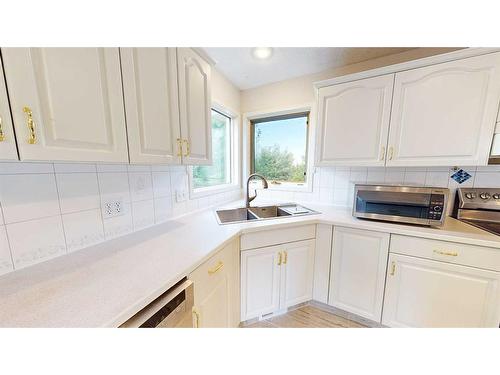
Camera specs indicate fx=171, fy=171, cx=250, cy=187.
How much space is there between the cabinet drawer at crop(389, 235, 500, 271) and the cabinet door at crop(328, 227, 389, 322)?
0.29 feet

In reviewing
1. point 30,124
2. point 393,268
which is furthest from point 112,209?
point 393,268

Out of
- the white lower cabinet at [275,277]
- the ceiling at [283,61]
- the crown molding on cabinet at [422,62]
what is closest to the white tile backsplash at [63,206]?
the white lower cabinet at [275,277]

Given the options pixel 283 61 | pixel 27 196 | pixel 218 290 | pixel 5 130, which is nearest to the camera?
pixel 5 130

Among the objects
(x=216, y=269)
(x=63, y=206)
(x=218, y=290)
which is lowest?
(x=218, y=290)

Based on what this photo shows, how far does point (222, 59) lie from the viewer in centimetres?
159

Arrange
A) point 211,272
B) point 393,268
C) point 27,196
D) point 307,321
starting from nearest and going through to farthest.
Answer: point 27,196
point 211,272
point 393,268
point 307,321

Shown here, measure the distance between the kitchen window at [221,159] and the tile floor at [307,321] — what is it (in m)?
1.30

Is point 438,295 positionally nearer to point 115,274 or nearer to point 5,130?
point 115,274

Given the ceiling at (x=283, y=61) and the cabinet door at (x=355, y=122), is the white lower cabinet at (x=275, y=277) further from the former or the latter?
the ceiling at (x=283, y=61)

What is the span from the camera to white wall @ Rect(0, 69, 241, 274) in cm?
67

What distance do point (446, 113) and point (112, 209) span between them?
2.26 m

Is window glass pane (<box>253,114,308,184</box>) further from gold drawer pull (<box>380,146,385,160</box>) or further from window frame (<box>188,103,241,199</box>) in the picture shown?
gold drawer pull (<box>380,146,385,160</box>)

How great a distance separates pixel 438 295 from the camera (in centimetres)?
112
